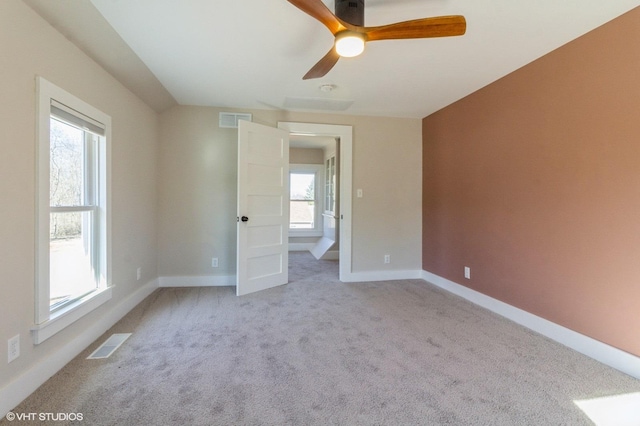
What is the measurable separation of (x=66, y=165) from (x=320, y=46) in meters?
2.05

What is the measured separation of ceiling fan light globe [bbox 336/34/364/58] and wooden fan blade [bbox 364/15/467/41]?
0.06 meters

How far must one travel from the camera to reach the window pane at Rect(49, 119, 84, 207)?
187 cm

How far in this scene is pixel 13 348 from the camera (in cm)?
149

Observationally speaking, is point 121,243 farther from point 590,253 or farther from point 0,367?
point 590,253

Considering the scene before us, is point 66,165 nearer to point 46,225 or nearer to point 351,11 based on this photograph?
point 46,225

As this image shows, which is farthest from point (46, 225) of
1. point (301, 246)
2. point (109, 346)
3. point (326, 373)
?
point (301, 246)

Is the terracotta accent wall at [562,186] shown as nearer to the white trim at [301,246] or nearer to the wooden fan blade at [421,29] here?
the wooden fan blade at [421,29]

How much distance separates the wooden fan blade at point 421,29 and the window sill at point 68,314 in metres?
Result: 2.54

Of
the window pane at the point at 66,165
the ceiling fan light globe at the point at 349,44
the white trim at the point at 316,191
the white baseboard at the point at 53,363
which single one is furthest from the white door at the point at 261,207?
the white trim at the point at 316,191

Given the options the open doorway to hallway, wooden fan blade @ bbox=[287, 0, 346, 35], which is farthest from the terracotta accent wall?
the open doorway to hallway

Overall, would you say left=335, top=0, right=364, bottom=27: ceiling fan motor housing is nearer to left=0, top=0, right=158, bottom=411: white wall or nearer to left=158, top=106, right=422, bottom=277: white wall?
left=0, top=0, right=158, bottom=411: white wall

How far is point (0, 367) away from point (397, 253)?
12.3ft

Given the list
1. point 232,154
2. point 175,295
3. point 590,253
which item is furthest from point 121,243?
point 590,253

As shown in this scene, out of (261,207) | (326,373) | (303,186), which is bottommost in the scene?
(326,373)
